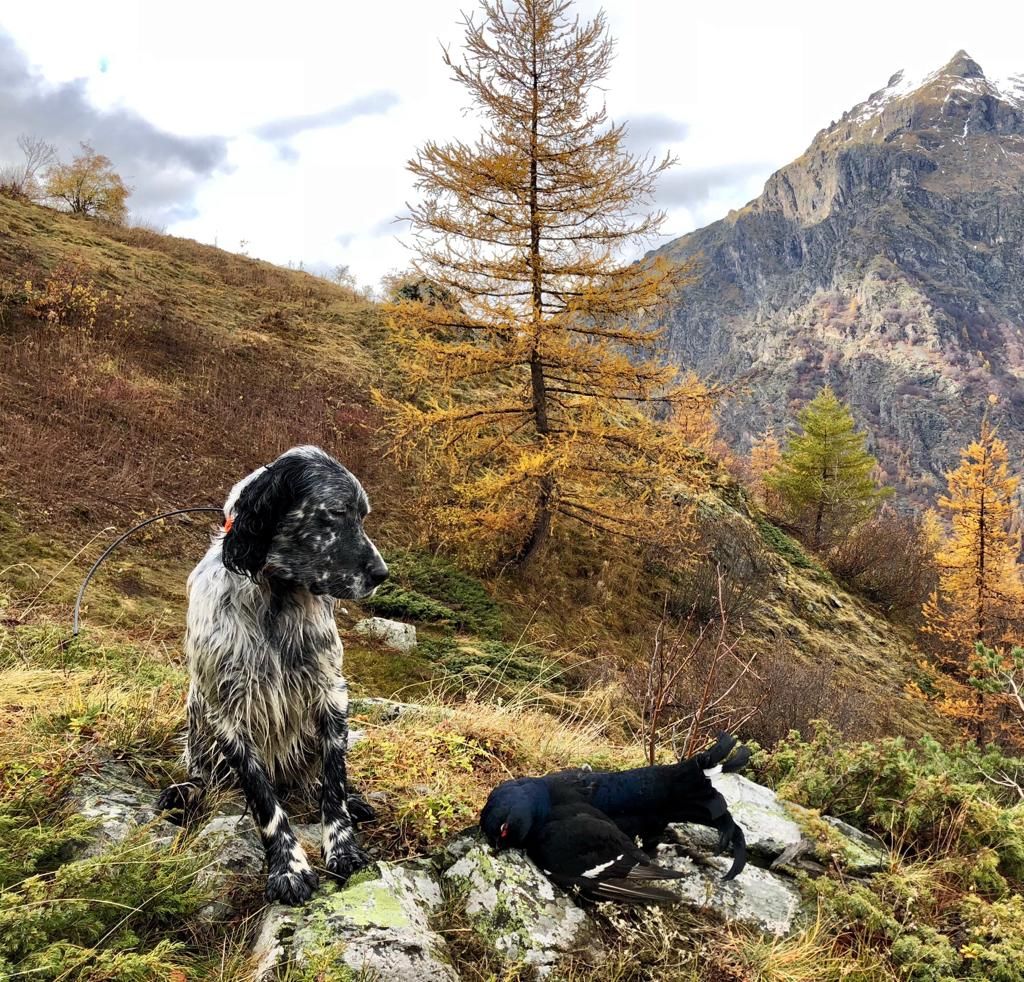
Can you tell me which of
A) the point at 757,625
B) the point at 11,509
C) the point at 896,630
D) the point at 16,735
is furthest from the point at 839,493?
the point at 16,735

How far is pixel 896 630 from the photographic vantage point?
16.6 meters

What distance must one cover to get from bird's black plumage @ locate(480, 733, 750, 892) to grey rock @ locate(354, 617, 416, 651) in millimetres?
5942

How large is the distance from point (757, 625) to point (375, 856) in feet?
38.5

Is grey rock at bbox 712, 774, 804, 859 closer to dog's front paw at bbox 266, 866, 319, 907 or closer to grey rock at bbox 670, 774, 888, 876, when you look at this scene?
grey rock at bbox 670, 774, 888, 876

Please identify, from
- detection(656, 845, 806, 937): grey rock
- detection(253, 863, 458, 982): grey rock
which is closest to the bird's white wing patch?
detection(656, 845, 806, 937): grey rock

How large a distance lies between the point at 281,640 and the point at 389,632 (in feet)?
20.8

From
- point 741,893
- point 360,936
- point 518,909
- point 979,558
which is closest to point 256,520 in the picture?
point 360,936

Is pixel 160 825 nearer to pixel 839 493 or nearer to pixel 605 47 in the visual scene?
pixel 605 47

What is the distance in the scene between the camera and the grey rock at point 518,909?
1.94 metres

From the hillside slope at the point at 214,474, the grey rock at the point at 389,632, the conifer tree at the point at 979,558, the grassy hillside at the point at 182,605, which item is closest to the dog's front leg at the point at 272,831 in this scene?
the grassy hillside at the point at 182,605

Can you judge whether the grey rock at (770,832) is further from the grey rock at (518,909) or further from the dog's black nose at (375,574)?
the dog's black nose at (375,574)

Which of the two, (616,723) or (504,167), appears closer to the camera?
(616,723)

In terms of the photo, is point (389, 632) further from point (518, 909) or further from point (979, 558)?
point (979, 558)

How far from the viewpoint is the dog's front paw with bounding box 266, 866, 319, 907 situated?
1.90 m
